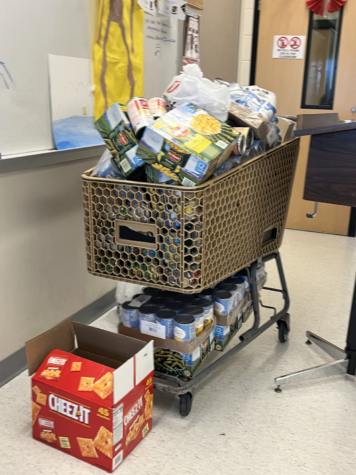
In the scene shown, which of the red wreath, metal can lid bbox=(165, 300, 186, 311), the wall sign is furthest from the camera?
the wall sign

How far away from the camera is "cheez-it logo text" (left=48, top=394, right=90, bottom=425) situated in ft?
4.90

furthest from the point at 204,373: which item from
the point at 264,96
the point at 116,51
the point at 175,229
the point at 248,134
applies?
the point at 116,51

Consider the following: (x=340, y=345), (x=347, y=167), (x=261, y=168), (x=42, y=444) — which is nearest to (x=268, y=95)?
(x=261, y=168)

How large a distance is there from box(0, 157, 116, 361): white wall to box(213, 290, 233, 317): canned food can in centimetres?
80

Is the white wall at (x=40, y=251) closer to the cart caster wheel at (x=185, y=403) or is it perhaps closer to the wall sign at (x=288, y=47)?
the cart caster wheel at (x=185, y=403)

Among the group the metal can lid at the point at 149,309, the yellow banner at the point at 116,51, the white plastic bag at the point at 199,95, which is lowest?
the metal can lid at the point at 149,309

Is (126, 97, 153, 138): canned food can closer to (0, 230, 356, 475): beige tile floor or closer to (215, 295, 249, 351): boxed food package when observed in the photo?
(215, 295, 249, 351): boxed food package

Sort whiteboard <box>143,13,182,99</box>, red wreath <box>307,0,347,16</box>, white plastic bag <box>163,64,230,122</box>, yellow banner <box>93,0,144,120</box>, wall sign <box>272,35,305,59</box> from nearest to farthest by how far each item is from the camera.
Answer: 1. white plastic bag <box>163,64,230,122</box>
2. yellow banner <box>93,0,144,120</box>
3. whiteboard <box>143,13,182,99</box>
4. red wreath <box>307,0,347,16</box>
5. wall sign <box>272,35,305,59</box>

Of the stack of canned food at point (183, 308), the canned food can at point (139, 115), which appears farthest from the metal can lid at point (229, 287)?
the canned food can at point (139, 115)

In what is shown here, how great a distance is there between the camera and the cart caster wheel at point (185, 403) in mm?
1798

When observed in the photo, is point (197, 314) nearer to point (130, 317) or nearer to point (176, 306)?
point (176, 306)

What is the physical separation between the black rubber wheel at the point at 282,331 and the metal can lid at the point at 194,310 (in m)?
0.73

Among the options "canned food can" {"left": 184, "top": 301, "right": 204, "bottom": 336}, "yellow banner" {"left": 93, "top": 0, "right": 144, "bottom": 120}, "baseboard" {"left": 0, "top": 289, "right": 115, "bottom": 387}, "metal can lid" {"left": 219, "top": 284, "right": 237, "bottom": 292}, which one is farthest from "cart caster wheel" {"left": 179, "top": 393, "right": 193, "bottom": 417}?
"yellow banner" {"left": 93, "top": 0, "right": 144, "bottom": 120}

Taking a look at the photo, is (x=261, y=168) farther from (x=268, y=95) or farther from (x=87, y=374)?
(x=87, y=374)
